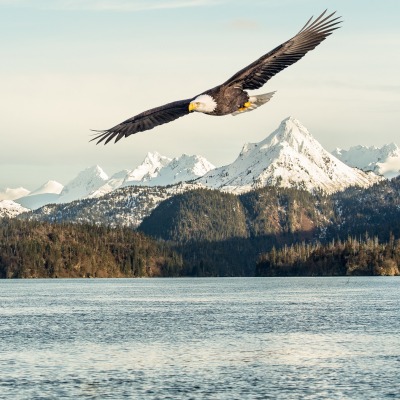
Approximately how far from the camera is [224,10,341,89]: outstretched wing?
102 ft

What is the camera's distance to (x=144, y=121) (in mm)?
33750

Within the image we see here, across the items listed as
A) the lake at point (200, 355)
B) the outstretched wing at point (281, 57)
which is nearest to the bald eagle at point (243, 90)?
the outstretched wing at point (281, 57)

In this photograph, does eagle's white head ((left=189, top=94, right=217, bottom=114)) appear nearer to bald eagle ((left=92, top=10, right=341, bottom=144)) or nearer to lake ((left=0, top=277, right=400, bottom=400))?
bald eagle ((left=92, top=10, right=341, bottom=144))

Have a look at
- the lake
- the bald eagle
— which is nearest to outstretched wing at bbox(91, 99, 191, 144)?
the bald eagle

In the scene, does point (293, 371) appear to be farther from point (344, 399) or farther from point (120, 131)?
point (120, 131)

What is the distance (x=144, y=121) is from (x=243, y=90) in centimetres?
432

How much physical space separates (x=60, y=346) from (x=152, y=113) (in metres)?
69.7

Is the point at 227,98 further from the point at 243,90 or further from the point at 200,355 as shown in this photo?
the point at 200,355

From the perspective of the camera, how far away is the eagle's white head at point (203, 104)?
2848 centimetres

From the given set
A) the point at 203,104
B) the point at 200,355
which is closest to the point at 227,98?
the point at 203,104

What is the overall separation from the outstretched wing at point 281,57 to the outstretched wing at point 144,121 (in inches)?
94.9

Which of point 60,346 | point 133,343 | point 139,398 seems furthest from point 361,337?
point 139,398

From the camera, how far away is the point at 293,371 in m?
79.6

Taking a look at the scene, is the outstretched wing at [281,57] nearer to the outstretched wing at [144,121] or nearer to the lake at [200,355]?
the outstretched wing at [144,121]
